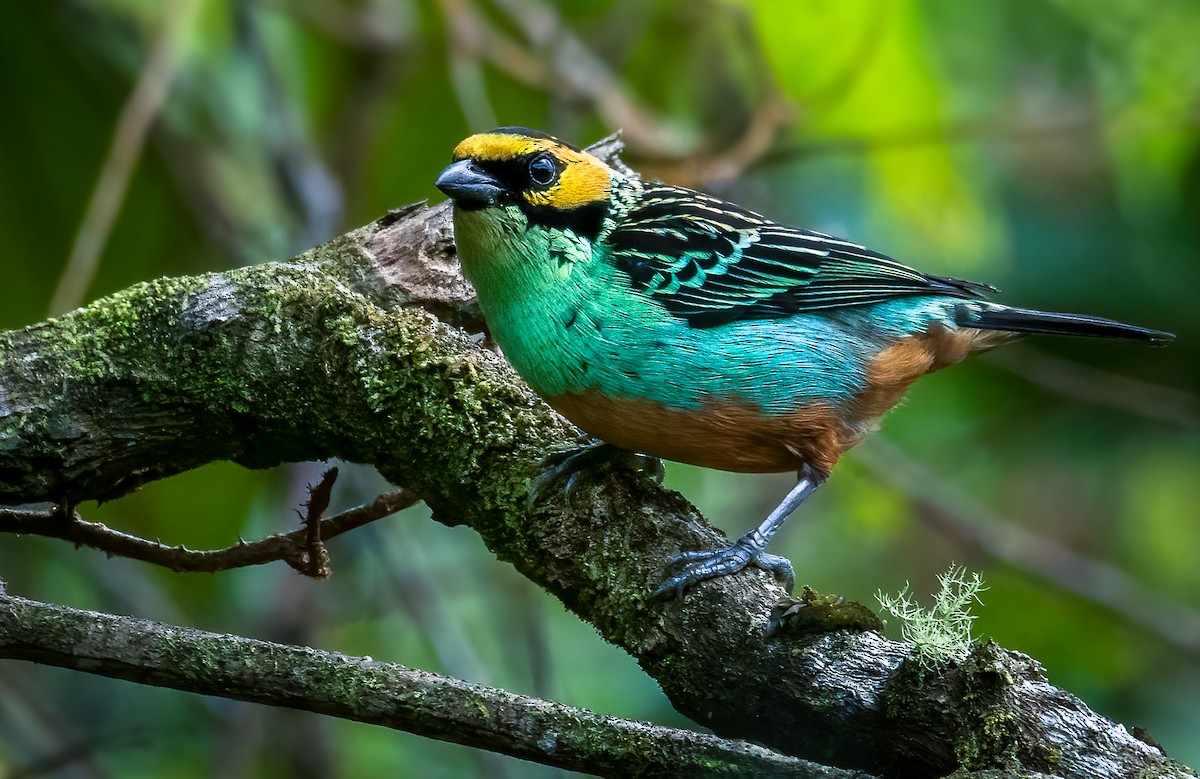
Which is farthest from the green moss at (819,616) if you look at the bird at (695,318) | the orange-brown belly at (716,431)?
the orange-brown belly at (716,431)

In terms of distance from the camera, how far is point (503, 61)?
19.9 feet

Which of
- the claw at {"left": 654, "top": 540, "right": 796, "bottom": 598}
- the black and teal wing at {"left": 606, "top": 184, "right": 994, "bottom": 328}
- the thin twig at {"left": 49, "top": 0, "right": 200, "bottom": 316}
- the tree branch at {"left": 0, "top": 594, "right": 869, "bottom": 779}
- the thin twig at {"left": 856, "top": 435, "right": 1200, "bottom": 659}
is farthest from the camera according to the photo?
the thin twig at {"left": 856, "top": 435, "right": 1200, "bottom": 659}

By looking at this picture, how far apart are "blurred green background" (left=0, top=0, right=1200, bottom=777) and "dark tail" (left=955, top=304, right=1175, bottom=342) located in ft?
5.88

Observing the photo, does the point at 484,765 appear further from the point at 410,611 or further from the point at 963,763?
the point at 963,763

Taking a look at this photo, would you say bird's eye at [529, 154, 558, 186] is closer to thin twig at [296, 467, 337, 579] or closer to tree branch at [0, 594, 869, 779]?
thin twig at [296, 467, 337, 579]

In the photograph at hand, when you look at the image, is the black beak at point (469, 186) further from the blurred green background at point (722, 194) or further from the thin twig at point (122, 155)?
the blurred green background at point (722, 194)

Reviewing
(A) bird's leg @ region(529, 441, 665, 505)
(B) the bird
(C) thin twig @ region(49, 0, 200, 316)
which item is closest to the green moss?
(B) the bird

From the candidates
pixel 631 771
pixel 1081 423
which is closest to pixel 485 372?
pixel 631 771

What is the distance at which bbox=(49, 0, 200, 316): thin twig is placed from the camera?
438cm

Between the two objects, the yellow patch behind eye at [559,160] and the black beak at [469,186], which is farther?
the yellow patch behind eye at [559,160]

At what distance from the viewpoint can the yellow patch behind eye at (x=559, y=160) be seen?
3518 millimetres

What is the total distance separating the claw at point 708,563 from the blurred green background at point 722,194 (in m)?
2.12

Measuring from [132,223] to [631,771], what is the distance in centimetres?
459

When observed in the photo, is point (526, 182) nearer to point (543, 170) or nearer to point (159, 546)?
point (543, 170)
